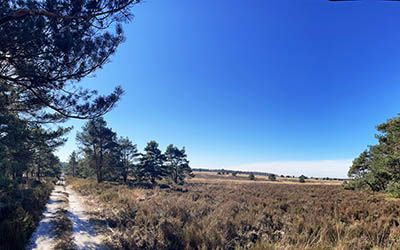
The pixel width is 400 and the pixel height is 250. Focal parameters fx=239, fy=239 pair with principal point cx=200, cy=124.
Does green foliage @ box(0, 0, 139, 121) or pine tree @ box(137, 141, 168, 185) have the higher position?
green foliage @ box(0, 0, 139, 121)

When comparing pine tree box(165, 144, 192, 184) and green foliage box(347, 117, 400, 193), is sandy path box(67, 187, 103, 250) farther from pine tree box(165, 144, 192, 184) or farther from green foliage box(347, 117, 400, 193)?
pine tree box(165, 144, 192, 184)

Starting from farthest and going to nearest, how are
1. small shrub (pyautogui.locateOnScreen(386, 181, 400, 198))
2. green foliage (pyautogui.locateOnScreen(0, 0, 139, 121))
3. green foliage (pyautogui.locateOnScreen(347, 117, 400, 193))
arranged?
1. green foliage (pyautogui.locateOnScreen(347, 117, 400, 193))
2. small shrub (pyautogui.locateOnScreen(386, 181, 400, 198))
3. green foliage (pyautogui.locateOnScreen(0, 0, 139, 121))

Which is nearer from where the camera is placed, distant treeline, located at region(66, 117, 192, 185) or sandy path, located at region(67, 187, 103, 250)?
sandy path, located at region(67, 187, 103, 250)

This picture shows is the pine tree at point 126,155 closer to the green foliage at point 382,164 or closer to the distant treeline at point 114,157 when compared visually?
the distant treeline at point 114,157

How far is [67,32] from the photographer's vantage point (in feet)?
23.2

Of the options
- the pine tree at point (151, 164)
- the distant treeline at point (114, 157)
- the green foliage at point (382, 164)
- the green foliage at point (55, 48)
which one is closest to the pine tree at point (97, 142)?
the distant treeline at point (114, 157)

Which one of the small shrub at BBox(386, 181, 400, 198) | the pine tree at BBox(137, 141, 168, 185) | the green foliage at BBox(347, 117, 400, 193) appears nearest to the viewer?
the small shrub at BBox(386, 181, 400, 198)

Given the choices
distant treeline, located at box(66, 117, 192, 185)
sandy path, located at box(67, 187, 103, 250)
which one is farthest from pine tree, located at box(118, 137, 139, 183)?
sandy path, located at box(67, 187, 103, 250)

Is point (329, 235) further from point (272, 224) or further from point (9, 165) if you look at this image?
point (9, 165)

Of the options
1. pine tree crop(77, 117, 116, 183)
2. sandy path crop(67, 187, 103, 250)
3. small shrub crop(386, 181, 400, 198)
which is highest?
pine tree crop(77, 117, 116, 183)

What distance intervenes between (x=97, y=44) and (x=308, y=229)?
9.08m

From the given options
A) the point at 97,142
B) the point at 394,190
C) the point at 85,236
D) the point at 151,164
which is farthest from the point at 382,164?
the point at 97,142

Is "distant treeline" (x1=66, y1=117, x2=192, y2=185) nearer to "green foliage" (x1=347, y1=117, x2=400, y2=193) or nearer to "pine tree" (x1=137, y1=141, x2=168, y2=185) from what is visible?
"pine tree" (x1=137, y1=141, x2=168, y2=185)

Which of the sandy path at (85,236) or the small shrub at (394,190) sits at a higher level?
the small shrub at (394,190)
